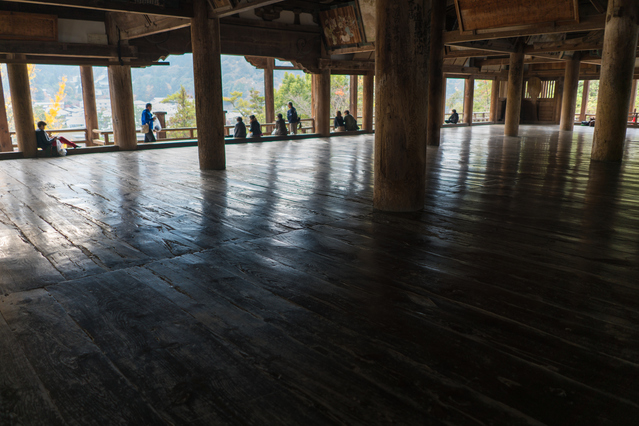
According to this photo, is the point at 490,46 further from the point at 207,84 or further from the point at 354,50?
the point at 207,84

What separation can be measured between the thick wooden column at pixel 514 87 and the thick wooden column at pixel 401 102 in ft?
37.6

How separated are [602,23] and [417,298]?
30.2 ft

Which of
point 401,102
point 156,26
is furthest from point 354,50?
point 401,102

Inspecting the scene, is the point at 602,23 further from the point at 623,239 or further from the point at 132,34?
the point at 132,34

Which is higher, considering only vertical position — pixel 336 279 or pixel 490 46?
pixel 490 46

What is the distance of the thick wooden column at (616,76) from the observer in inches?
301

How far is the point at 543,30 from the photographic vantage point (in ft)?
31.5

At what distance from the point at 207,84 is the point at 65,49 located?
4.83m

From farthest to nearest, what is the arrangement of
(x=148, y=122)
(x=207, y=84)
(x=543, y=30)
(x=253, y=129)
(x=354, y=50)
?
(x=253, y=129) → (x=354, y=50) → (x=148, y=122) → (x=543, y=30) → (x=207, y=84)

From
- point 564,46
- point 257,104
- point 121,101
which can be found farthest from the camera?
point 257,104

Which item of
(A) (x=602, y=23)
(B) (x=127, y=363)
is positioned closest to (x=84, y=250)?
(B) (x=127, y=363)

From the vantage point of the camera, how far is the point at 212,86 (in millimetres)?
7516

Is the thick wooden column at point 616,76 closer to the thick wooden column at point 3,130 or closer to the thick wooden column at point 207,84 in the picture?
the thick wooden column at point 207,84

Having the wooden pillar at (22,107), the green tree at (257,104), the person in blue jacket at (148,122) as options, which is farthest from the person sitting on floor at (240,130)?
the green tree at (257,104)
